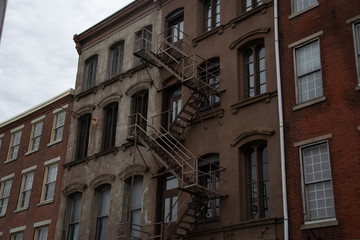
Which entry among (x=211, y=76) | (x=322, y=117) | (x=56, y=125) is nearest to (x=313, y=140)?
(x=322, y=117)

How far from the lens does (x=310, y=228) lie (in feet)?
47.1

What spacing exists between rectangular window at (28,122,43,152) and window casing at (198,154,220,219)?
45.4ft

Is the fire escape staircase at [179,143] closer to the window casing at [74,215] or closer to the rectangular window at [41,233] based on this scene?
the window casing at [74,215]

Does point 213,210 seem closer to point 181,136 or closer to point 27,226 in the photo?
point 181,136

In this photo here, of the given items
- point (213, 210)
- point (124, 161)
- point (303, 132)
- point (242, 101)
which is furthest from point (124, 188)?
point (303, 132)

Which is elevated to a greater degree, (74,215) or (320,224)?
(74,215)

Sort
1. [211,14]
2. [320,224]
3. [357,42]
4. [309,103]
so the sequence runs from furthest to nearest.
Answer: [211,14]
[309,103]
[357,42]
[320,224]

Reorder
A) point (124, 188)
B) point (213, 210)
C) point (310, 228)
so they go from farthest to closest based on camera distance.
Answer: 1. point (124, 188)
2. point (213, 210)
3. point (310, 228)

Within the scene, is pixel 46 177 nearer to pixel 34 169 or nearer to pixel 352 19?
pixel 34 169

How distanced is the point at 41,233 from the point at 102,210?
4836 mm

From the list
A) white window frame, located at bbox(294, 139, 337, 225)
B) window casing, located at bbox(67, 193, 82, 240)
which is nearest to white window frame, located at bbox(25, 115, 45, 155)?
window casing, located at bbox(67, 193, 82, 240)

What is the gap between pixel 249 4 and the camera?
67.6 feet

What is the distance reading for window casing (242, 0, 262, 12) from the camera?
20.1m

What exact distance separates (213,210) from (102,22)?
46.1ft
